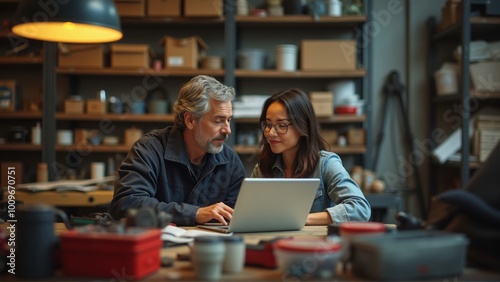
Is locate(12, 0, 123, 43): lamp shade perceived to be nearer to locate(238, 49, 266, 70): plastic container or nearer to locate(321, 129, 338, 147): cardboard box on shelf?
locate(238, 49, 266, 70): plastic container

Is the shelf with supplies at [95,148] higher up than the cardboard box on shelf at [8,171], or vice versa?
the shelf with supplies at [95,148]

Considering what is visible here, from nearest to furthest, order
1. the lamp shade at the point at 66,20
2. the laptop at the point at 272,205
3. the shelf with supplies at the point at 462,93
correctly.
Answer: the laptop at the point at 272,205 → the lamp shade at the point at 66,20 → the shelf with supplies at the point at 462,93

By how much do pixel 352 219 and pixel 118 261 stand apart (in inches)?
43.3

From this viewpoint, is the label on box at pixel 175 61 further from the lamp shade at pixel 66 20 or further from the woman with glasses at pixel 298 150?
the woman with glasses at pixel 298 150

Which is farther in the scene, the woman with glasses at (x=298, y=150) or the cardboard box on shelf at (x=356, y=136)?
the cardboard box on shelf at (x=356, y=136)

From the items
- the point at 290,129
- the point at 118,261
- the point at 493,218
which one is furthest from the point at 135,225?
the point at 290,129

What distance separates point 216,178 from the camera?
244cm

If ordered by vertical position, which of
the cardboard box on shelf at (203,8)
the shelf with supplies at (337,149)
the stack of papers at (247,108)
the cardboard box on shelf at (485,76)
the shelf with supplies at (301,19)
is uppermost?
the cardboard box on shelf at (203,8)

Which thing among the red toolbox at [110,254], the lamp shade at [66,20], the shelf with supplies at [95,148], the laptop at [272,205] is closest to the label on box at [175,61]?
the shelf with supplies at [95,148]

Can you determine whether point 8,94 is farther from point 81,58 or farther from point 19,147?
point 81,58

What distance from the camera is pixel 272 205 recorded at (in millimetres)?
1799

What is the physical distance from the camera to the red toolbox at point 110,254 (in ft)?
Result: 3.92

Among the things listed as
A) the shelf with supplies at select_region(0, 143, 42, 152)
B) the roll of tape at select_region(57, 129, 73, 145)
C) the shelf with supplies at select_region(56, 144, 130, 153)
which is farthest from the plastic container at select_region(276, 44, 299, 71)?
the shelf with supplies at select_region(0, 143, 42, 152)

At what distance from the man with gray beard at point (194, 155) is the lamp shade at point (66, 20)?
495mm
